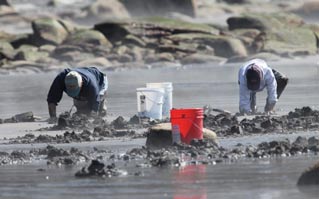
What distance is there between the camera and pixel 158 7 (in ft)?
280

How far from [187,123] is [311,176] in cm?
386

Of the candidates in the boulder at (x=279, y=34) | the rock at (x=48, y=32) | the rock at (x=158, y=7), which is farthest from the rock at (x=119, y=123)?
the rock at (x=158, y=7)

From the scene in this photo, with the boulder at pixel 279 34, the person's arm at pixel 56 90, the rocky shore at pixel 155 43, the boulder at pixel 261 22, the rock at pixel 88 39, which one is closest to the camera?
the person's arm at pixel 56 90

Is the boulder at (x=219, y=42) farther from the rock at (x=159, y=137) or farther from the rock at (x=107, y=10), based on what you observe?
the rock at (x=159, y=137)

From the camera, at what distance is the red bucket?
54.5 feet

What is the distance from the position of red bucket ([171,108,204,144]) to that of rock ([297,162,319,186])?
373cm

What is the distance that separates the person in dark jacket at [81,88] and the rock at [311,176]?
784 cm

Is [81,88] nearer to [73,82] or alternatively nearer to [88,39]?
[73,82]

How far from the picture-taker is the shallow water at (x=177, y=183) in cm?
1277

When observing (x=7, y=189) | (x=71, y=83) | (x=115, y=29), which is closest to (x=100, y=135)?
(x=71, y=83)

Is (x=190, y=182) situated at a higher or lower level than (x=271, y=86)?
lower

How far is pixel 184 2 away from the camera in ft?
270

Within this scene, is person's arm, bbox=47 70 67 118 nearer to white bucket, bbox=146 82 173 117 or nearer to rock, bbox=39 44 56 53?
white bucket, bbox=146 82 173 117

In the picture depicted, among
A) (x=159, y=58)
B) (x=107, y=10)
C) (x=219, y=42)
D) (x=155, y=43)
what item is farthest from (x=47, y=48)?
(x=107, y=10)
